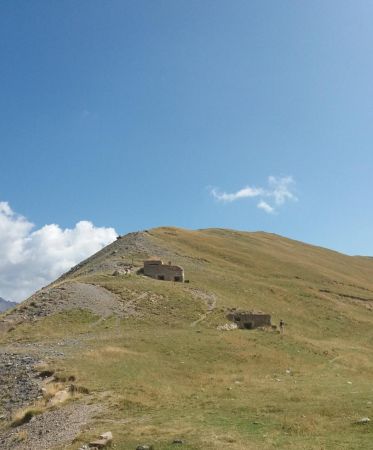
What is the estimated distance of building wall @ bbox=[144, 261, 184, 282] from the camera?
2517 inches

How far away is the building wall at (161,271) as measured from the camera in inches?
2517

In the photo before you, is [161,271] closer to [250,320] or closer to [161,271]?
[161,271]

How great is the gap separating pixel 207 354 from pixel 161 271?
26.7 metres

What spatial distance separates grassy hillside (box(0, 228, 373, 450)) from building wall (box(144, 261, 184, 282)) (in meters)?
1.94

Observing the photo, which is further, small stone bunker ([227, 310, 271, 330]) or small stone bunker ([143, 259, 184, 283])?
small stone bunker ([143, 259, 184, 283])

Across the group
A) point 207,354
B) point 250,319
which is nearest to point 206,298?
point 250,319

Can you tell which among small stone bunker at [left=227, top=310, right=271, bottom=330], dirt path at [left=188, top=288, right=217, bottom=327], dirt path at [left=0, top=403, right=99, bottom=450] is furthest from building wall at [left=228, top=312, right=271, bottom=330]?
dirt path at [left=0, top=403, right=99, bottom=450]

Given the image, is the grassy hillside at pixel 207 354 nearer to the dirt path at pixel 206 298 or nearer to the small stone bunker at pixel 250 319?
the dirt path at pixel 206 298

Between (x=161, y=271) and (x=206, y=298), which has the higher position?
(x=161, y=271)

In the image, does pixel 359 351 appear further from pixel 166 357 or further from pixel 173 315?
pixel 166 357

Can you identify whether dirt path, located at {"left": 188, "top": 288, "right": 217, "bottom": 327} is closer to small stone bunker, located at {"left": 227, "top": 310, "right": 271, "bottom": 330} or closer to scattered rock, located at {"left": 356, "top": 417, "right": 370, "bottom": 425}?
small stone bunker, located at {"left": 227, "top": 310, "right": 271, "bottom": 330}

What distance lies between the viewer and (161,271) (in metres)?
64.1

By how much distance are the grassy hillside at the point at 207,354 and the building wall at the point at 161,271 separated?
1938 millimetres

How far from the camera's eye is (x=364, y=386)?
32406 mm
